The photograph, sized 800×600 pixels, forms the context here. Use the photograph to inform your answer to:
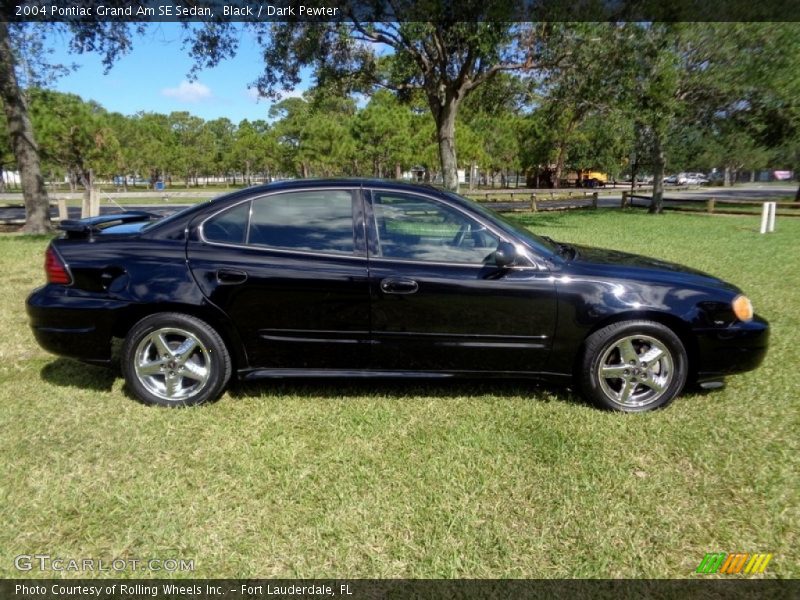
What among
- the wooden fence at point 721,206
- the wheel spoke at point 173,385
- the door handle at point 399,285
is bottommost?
the wheel spoke at point 173,385

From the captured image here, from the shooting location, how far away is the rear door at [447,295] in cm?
346

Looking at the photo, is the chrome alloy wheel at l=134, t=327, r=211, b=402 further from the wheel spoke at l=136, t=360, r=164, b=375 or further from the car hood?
the car hood

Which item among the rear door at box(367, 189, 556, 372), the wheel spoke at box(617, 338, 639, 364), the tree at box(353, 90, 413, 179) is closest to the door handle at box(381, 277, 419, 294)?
the rear door at box(367, 189, 556, 372)

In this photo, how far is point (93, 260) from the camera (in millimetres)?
3562

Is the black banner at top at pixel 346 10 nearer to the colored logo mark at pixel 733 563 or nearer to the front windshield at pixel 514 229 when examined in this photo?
the front windshield at pixel 514 229

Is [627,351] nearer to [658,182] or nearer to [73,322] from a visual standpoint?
[73,322]

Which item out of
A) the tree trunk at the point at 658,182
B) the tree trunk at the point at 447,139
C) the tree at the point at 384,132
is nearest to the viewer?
the tree trunk at the point at 447,139

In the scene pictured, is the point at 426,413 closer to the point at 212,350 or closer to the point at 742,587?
the point at 212,350

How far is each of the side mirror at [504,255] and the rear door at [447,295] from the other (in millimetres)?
75

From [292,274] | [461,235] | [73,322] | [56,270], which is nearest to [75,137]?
[56,270]

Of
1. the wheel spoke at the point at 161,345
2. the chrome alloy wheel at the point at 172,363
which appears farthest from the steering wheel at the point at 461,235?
the wheel spoke at the point at 161,345

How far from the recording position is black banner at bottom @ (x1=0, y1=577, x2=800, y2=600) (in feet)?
6.94

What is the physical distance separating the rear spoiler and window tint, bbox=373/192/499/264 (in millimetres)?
2072

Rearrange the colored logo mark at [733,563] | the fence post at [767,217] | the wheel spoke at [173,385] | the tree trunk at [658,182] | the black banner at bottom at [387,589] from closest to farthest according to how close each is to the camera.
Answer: the black banner at bottom at [387,589] < the colored logo mark at [733,563] < the wheel spoke at [173,385] < the fence post at [767,217] < the tree trunk at [658,182]
